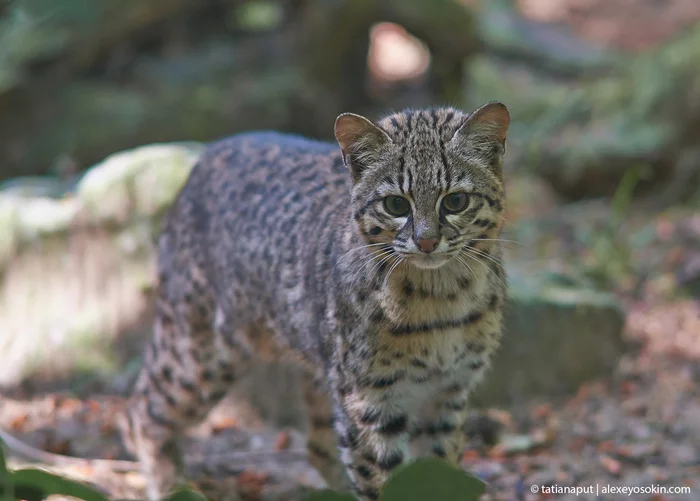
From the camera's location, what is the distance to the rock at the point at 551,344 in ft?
23.5

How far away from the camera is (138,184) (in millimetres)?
7398

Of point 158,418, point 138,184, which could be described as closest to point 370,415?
point 158,418

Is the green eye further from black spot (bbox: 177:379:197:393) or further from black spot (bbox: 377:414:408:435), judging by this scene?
black spot (bbox: 177:379:197:393)

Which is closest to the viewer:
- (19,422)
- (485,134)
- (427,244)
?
(427,244)

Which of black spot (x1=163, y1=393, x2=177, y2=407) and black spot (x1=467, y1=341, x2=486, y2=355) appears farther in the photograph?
black spot (x1=163, y1=393, x2=177, y2=407)

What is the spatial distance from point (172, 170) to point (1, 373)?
2.13 m

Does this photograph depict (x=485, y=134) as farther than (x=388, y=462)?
No

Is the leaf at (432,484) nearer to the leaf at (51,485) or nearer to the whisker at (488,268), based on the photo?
the leaf at (51,485)

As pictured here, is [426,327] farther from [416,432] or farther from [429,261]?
[416,432]

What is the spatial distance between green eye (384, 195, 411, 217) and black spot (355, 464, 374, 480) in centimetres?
131

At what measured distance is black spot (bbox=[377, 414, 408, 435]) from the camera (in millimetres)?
4523

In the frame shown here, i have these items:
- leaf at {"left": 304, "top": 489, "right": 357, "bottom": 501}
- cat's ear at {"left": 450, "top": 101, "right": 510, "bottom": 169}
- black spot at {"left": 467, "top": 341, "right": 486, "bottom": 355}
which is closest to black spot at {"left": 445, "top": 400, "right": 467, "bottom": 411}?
black spot at {"left": 467, "top": 341, "right": 486, "bottom": 355}

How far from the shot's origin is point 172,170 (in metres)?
7.35

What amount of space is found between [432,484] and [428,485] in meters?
0.01
